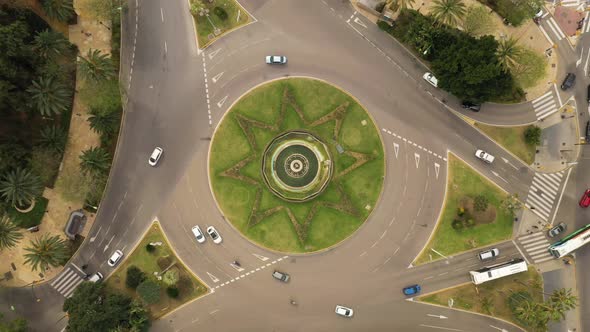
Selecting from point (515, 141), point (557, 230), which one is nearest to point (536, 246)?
point (557, 230)

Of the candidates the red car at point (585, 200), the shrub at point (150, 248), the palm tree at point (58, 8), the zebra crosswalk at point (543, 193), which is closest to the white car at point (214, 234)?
the shrub at point (150, 248)

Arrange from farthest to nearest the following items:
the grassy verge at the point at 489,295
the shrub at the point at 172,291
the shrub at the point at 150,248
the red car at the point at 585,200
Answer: the red car at the point at 585,200 → the grassy verge at the point at 489,295 → the shrub at the point at 150,248 → the shrub at the point at 172,291

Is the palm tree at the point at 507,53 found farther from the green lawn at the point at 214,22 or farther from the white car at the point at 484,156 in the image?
the green lawn at the point at 214,22

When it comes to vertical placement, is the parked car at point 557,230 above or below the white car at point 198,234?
above

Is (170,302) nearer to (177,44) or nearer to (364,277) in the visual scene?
(364,277)

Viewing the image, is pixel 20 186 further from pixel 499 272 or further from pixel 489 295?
pixel 489 295

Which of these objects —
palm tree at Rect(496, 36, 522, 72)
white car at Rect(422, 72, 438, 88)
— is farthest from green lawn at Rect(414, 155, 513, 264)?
palm tree at Rect(496, 36, 522, 72)
